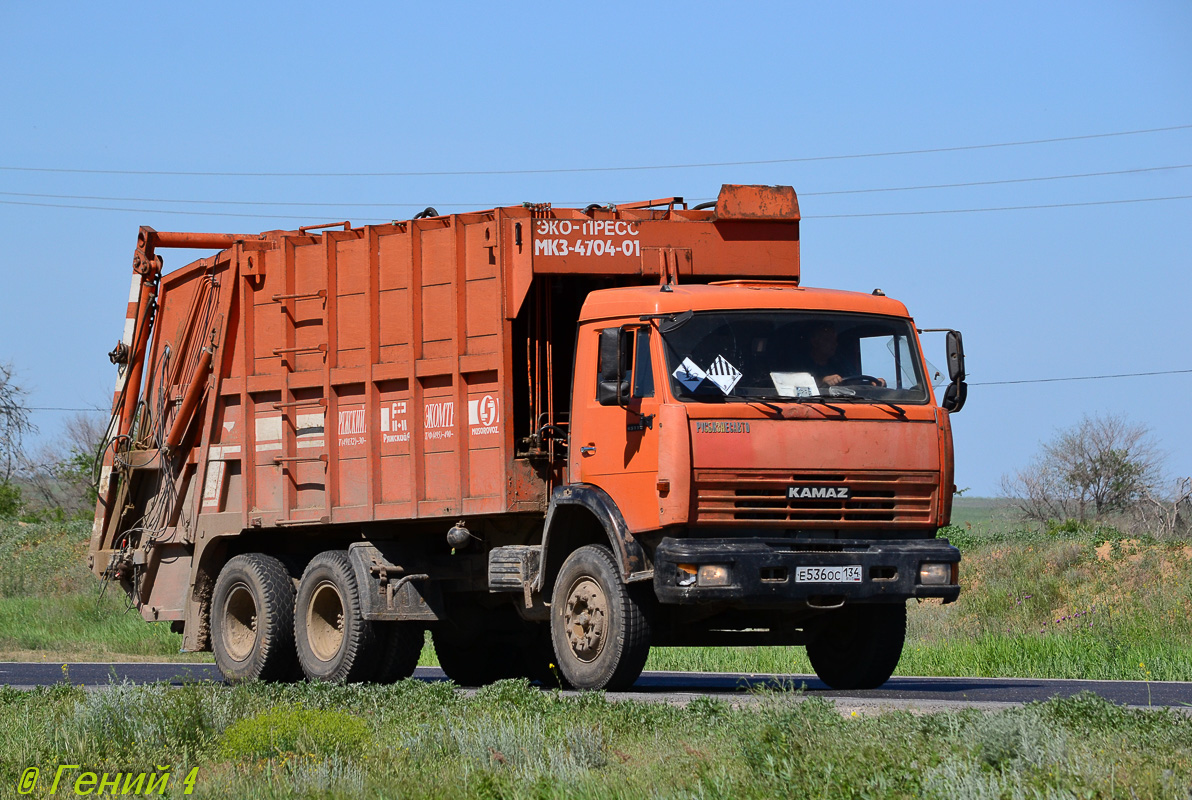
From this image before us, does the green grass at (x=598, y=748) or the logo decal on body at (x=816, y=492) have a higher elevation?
the logo decal on body at (x=816, y=492)

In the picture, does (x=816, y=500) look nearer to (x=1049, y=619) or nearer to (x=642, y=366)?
(x=642, y=366)

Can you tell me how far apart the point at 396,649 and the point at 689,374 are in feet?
14.3

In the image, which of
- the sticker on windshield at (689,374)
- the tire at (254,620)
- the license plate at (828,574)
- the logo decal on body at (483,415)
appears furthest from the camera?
the tire at (254,620)

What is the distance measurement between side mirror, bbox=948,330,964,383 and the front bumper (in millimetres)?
1277

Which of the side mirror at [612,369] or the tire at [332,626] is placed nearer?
the side mirror at [612,369]

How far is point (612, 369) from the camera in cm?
1102

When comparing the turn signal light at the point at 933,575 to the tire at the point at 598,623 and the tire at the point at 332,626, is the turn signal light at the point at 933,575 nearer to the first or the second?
the tire at the point at 598,623

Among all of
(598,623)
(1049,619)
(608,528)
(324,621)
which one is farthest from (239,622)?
(1049,619)

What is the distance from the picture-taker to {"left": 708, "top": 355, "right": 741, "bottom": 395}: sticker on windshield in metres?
10.9

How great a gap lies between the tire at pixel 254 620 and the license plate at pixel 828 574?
549 centimetres

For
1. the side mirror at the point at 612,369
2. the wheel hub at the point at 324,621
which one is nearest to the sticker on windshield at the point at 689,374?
the side mirror at the point at 612,369

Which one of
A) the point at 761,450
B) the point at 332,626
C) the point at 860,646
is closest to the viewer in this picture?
the point at 761,450

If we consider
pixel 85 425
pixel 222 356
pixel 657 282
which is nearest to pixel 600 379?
pixel 657 282

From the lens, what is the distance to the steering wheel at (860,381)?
11336 millimetres
